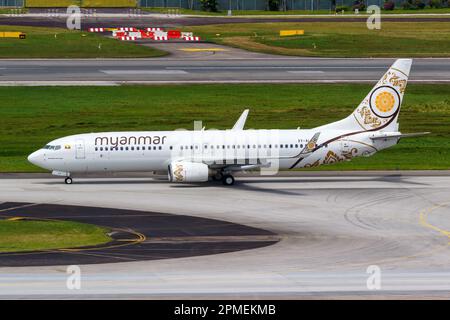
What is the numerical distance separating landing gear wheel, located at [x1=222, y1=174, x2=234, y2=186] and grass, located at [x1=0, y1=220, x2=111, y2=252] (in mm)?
15126

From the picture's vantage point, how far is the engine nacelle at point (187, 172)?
62.1m

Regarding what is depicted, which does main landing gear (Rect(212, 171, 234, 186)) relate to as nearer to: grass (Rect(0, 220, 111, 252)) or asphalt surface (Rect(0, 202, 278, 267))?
asphalt surface (Rect(0, 202, 278, 267))

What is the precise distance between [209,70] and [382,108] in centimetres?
5112

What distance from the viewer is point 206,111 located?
9094 cm

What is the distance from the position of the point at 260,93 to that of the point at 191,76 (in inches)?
508

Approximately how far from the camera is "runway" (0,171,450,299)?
3641cm

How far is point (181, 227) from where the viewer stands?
49875 mm

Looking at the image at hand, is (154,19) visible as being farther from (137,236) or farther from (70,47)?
(137,236)

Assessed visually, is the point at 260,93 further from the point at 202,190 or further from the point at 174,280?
the point at 174,280

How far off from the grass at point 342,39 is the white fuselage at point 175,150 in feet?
216

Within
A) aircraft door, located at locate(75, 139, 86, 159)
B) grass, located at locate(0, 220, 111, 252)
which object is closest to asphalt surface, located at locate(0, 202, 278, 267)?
grass, located at locate(0, 220, 111, 252)

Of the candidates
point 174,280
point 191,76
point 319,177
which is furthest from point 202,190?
point 191,76
